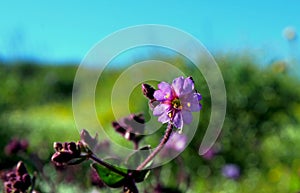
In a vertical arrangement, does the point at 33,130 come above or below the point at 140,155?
below

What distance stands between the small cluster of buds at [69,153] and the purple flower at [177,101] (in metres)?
0.17

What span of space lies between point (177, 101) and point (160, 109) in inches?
1.4

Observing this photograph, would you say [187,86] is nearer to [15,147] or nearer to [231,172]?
[15,147]

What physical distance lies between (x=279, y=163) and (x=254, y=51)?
3.60 metres

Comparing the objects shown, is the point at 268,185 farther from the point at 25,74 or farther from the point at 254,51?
the point at 25,74

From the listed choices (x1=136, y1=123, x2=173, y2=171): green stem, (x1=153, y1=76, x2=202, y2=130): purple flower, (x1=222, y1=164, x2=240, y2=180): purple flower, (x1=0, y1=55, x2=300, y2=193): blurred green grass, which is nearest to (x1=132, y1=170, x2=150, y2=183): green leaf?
(x1=136, y1=123, x2=173, y2=171): green stem

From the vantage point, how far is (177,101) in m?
1.06

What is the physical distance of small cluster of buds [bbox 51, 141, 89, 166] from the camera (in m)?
1.08

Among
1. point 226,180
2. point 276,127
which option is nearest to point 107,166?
point 226,180

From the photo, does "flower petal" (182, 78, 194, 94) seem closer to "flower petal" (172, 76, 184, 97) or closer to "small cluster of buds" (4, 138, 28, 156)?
"flower petal" (172, 76, 184, 97)

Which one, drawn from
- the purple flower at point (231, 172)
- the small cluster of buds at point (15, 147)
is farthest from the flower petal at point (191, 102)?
the purple flower at point (231, 172)

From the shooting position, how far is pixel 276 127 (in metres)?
6.99

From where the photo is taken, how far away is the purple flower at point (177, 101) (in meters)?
1.03

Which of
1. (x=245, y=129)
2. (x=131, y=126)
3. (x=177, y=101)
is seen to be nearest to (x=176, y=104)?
(x=177, y=101)
